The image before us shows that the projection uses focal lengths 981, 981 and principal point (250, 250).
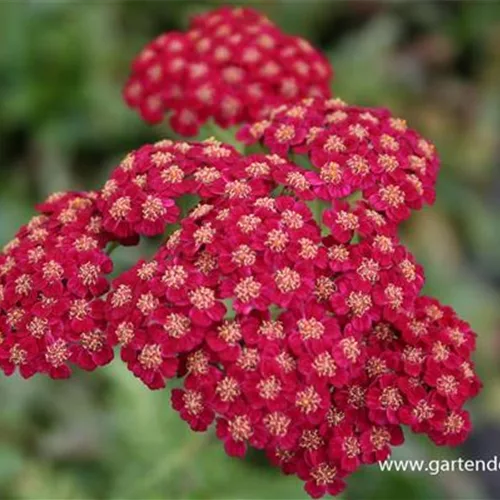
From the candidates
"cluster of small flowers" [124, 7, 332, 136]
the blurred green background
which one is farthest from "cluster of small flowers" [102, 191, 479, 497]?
the blurred green background

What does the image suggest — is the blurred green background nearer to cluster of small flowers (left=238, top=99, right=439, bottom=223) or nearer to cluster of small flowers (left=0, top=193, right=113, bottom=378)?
cluster of small flowers (left=0, top=193, right=113, bottom=378)

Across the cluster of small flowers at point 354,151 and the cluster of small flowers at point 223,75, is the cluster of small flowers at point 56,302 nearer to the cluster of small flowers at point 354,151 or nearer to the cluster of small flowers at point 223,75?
the cluster of small flowers at point 354,151

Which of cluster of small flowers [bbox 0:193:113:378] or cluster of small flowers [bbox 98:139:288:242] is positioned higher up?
cluster of small flowers [bbox 98:139:288:242]

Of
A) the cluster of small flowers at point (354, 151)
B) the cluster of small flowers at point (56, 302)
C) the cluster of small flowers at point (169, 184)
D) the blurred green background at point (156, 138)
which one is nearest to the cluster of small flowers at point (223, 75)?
the cluster of small flowers at point (354, 151)

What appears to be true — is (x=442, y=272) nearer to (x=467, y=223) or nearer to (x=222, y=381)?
(x=467, y=223)

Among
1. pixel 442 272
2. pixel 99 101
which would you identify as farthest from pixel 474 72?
pixel 99 101

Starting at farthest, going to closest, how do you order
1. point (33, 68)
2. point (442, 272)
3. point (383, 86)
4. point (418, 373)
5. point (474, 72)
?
point (474, 72) < point (383, 86) < point (33, 68) < point (442, 272) < point (418, 373)

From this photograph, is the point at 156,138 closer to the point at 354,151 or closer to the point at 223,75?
the point at 223,75

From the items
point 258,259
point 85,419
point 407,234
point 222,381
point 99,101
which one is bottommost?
point 85,419
